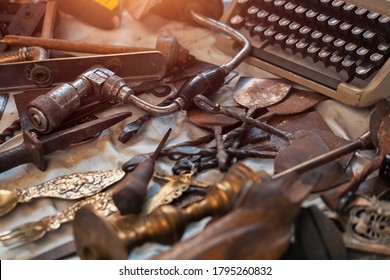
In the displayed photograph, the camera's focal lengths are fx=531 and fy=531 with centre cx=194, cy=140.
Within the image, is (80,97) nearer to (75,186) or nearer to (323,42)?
(75,186)

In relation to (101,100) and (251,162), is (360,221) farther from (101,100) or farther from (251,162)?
(101,100)

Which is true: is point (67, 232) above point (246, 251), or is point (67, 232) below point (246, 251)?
below

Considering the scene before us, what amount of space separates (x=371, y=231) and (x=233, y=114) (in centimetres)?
52

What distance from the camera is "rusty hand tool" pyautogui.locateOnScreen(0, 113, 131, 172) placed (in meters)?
1.40

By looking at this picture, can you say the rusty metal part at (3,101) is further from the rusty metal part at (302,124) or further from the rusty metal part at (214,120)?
the rusty metal part at (302,124)

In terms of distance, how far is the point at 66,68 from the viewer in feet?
5.35

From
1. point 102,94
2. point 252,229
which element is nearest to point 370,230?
point 252,229

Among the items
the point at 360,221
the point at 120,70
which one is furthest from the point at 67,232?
the point at 360,221

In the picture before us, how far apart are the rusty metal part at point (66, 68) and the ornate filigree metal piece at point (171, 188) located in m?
0.43

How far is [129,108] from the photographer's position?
164cm

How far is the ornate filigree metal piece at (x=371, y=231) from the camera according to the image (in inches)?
45.1

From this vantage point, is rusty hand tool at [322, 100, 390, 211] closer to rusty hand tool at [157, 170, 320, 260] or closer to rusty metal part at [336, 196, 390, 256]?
rusty metal part at [336, 196, 390, 256]

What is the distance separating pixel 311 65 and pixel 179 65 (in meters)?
0.43

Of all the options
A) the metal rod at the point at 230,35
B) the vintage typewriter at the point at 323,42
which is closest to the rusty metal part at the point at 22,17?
the metal rod at the point at 230,35
